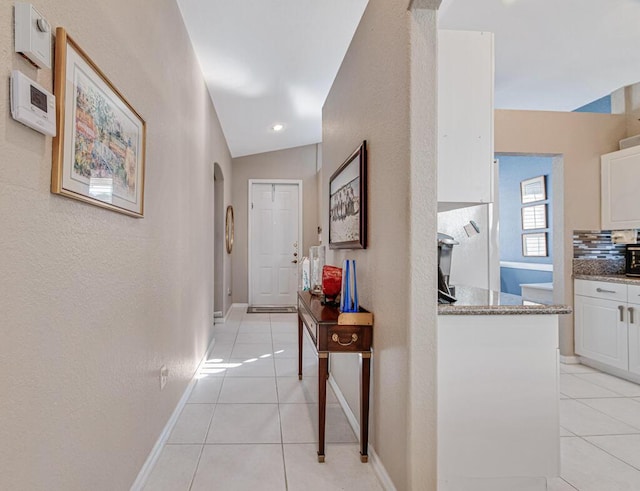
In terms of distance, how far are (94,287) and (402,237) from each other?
1.19 metres

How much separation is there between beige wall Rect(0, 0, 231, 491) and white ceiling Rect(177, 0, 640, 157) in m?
0.51

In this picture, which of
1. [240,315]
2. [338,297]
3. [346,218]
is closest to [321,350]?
[338,297]

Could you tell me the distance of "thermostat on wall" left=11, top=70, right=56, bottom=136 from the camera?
904mm

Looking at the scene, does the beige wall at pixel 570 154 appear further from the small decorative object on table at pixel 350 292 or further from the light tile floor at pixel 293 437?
the small decorative object on table at pixel 350 292

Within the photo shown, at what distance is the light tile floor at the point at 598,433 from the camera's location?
193 cm

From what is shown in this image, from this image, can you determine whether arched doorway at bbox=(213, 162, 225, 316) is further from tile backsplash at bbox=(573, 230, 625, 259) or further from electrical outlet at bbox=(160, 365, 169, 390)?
tile backsplash at bbox=(573, 230, 625, 259)

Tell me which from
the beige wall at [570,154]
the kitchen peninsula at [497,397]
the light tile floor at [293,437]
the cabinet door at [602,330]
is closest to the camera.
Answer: the kitchen peninsula at [497,397]

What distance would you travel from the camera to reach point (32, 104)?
97cm

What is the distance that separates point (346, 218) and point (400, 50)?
1158mm

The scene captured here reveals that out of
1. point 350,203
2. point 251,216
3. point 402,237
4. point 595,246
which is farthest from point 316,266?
point 251,216

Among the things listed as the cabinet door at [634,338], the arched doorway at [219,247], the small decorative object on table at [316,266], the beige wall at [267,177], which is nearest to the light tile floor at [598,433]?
the cabinet door at [634,338]

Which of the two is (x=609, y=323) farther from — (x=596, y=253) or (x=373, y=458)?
(x=373, y=458)

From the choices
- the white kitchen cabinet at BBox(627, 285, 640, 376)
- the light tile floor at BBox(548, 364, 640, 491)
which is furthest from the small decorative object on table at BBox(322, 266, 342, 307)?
the white kitchen cabinet at BBox(627, 285, 640, 376)

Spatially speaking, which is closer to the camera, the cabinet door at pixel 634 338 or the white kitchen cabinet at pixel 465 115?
the white kitchen cabinet at pixel 465 115
